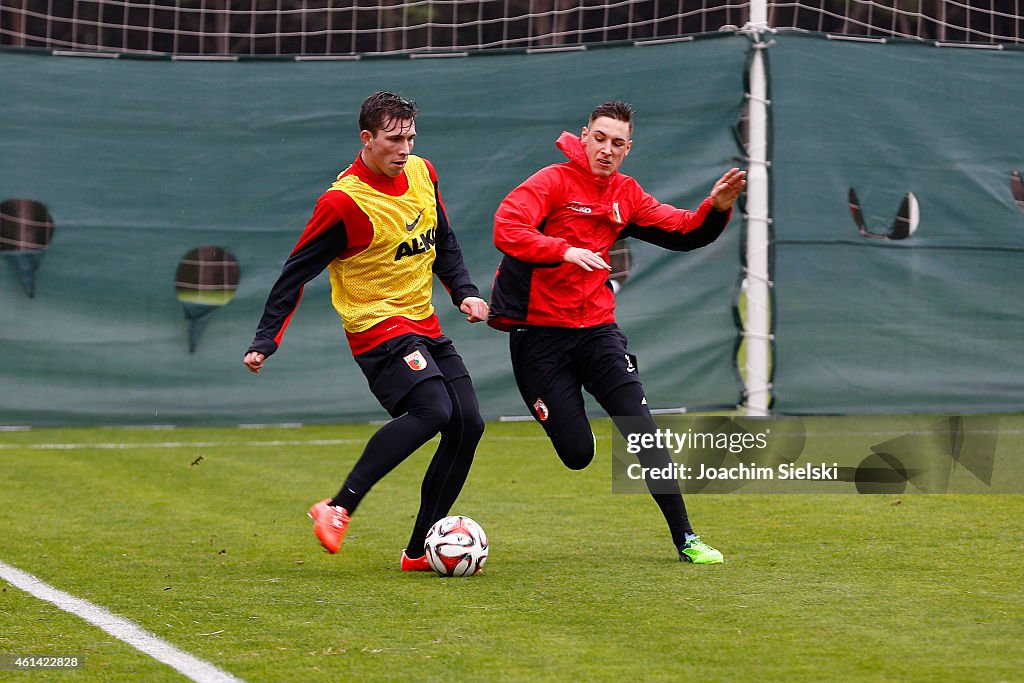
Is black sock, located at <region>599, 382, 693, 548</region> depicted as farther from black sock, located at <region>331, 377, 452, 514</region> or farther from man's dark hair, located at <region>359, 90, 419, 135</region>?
man's dark hair, located at <region>359, 90, 419, 135</region>

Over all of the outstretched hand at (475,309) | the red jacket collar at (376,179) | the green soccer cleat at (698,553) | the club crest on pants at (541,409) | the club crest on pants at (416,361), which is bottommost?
the green soccer cleat at (698,553)

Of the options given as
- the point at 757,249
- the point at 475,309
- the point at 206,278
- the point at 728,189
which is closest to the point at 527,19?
the point at 757,249

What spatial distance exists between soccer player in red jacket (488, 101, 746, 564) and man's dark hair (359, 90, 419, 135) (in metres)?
0.61

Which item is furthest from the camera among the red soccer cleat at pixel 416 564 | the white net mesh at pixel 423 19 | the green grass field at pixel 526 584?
the white net mesh at pixel 423 19

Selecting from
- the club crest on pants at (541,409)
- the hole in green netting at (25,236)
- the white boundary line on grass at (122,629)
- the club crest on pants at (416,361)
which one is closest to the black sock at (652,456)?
the club crest on pants at (541,409)

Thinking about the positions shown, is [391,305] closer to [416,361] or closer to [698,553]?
[416,361]

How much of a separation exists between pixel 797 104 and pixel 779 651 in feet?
24.8

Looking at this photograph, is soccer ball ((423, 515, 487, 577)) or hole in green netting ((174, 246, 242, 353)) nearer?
soccer ball ((423, 515, 487, 577))

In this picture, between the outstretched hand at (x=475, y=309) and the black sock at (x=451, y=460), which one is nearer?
the outstretched hand at (x=475, y=309)

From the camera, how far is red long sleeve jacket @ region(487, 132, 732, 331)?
21.0 ft

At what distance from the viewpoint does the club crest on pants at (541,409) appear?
6438mm

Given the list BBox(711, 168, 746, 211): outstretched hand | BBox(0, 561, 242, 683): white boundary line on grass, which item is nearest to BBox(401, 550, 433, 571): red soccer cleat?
BBox(0, 561, 242, 683): white boundary line on grass

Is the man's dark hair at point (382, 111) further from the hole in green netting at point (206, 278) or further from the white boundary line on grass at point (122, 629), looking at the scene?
the hole in green netting at point (206, 278)

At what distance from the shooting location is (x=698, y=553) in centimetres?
600
